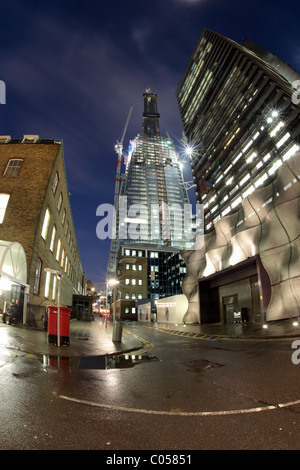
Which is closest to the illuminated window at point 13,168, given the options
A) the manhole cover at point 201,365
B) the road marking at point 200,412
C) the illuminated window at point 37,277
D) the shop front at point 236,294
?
the illuminated window at point 37,277

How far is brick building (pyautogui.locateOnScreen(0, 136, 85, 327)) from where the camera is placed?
14711 millimetres

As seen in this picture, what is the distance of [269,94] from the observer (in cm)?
6272

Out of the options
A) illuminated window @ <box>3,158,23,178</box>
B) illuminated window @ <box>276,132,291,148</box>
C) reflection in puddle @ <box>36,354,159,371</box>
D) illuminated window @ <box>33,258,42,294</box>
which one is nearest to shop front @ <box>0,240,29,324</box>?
illuminated window @ <box>33,258,42,294</box>

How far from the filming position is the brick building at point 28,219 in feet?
48.3

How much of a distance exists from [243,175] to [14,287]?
232 ft

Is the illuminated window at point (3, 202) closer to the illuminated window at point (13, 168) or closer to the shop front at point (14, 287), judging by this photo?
the illuminated window at point (13, 168)

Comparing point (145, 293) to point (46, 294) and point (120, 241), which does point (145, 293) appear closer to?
point (46, 294)

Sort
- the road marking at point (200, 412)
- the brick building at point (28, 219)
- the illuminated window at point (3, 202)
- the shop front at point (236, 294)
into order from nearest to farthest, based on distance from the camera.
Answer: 1. the road marking at point (200, 412)
2. the brick building at point (28, 219)
3. the illuminated window at point (3, 202)
4. the shop front at point (236, 294)

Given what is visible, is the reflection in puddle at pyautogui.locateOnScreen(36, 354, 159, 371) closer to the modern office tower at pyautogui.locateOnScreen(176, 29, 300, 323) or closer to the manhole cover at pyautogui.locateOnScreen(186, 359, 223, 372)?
the manhole cover at pyautogui.locateOnScreen(186, 359, 223, 372)

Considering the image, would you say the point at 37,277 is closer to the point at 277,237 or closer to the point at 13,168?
the point at 13,168

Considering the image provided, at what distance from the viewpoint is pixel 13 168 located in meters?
18.8

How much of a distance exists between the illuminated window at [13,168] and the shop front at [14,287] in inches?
275

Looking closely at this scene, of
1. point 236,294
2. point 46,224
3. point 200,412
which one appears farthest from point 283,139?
point 200,412

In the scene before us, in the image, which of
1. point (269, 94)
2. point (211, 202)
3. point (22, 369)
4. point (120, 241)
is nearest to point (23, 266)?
point (22, 369)
